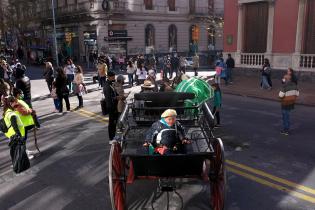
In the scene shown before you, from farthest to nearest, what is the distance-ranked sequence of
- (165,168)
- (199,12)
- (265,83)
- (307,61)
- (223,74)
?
(199,12), (223,74), (307,61), (265,83), (165,168)

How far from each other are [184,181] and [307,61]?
15.4 m

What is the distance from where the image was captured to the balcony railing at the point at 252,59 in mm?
21322

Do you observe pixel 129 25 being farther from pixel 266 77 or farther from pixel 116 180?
pixel 116 180

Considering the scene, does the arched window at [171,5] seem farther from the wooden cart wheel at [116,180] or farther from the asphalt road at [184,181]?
the wooden cart wheel at [116,180]

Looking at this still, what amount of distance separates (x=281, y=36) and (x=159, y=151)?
17451 mm

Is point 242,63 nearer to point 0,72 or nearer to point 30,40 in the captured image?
point 0,72

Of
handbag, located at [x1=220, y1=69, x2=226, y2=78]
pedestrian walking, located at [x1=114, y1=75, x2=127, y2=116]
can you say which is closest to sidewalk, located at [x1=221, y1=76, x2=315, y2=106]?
handbag, located at [x1=220, y1=69, x2=226, y2=78]

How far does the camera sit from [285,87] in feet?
30.6

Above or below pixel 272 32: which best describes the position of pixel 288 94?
below

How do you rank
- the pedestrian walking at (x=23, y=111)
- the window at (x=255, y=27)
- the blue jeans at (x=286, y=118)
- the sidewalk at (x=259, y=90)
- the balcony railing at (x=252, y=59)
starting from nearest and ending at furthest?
the pedestrian walking at (x=23, y=111) < the blue jeans at (x=286, y=118) < the sidewalk at (x=259, y=90) < the window at (x=255, y=27) < the balcony railing at (x=252, y=59)

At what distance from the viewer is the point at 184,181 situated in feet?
21.2

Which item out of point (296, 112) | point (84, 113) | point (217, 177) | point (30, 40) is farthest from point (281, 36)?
point (30, 40)

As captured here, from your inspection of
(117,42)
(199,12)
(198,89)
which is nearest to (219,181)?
(198,89)

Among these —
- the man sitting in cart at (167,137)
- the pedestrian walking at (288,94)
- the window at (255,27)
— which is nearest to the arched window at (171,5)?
the window at (255,27)
